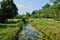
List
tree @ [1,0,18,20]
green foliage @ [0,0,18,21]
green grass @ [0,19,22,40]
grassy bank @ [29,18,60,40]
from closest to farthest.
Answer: green grass @ [0,19,22,40]
grassy bank @ [29,18,60,40]
green foliage @ [0,0,18,21]
tree @ [1,0,18,20]

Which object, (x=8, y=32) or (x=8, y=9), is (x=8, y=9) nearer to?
(x=8, y=9)

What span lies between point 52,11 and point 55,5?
7037 millimetres

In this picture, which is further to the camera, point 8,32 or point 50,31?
point 50,31

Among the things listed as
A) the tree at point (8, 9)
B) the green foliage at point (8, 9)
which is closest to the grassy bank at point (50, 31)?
the green foliage at point (8, 9)

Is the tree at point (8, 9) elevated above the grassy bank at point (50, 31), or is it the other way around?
the tree at point (8, 9)

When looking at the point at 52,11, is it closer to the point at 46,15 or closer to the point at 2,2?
the point at 46,15

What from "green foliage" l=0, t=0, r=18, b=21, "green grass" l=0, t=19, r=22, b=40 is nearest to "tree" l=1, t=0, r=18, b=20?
"green foliage" l=0, t=0, r=18, b=21

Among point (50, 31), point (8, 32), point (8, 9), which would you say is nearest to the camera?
point (8, 32)

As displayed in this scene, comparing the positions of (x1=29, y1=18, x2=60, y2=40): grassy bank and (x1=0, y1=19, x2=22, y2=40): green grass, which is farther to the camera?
(x1=29, y1=18, x2=60, y2=40): grassy bank

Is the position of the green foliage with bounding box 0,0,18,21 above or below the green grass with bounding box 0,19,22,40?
above

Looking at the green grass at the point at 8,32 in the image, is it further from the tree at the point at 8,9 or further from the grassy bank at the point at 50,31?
the tree at the point at 8,9

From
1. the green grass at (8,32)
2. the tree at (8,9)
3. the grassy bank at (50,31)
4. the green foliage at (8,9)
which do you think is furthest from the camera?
the tree at (8,9)

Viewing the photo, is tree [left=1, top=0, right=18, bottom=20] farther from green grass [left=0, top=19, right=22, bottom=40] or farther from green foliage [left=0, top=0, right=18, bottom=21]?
green grass [left=0, top=19, right=22, bottom=40]

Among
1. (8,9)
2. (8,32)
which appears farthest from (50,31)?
(8,9)
